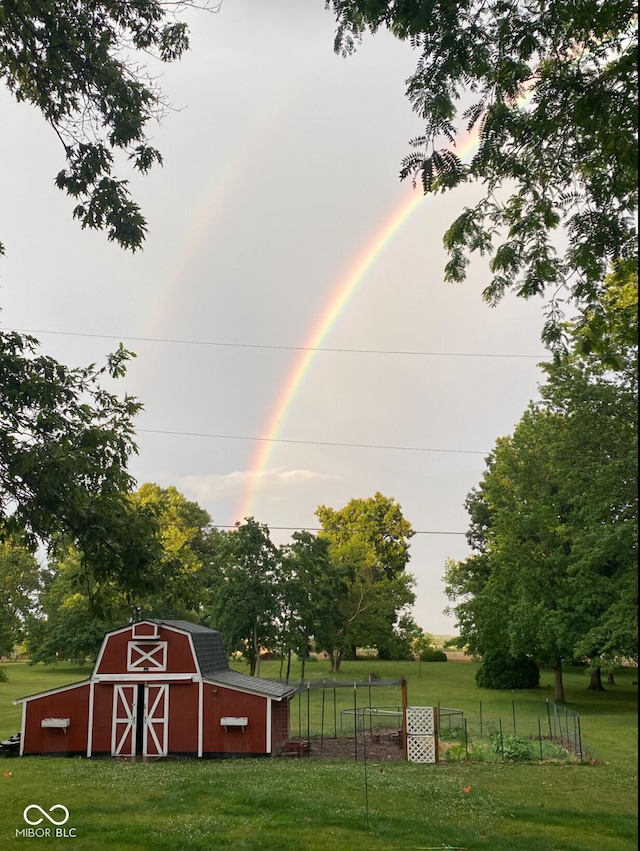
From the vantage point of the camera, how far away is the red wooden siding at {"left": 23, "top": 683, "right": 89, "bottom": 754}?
71.6 ft

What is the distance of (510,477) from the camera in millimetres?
36406

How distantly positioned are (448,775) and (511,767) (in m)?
2.53

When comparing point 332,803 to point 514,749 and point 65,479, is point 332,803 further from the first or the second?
point 514,749

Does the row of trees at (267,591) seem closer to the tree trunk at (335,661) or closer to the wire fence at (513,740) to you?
the tree trunk at (335,661)

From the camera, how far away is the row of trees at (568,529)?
2697 cm

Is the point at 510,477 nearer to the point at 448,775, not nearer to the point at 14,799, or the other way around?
the point at 448,775

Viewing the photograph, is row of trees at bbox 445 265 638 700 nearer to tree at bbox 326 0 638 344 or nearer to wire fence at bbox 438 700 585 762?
wire fence at bbox 438 700 585 762

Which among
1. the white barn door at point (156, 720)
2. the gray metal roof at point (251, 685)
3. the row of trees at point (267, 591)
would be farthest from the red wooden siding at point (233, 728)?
the row of trees at point (267, 591)

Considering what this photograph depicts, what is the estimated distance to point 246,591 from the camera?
3541 centimetres

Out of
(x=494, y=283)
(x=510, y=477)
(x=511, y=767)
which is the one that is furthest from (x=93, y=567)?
(x=510, y=477)

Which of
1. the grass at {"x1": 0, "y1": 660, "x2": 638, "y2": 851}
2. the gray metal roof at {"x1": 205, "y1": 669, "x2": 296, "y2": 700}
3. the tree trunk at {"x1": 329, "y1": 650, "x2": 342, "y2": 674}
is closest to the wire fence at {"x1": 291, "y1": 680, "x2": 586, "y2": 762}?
the gray metal roof at {"x1": 205, "y1": 669, "x2": 296, "y2": 700}

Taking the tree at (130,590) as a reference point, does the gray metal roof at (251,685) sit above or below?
below

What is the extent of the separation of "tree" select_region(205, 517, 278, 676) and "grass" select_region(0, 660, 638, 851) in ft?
49.3

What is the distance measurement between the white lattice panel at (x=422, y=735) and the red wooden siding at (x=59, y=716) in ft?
32.2
